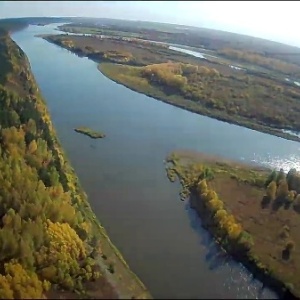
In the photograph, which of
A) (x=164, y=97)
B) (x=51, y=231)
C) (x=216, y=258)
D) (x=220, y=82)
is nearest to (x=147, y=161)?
(x=216, y=258)

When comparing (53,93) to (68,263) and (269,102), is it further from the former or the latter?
(68,263)

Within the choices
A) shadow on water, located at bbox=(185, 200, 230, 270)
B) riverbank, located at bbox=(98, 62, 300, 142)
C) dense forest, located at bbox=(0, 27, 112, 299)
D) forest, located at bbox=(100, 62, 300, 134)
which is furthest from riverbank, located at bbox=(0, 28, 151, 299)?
forest, located at bbox=(100, 62, 300, 134)

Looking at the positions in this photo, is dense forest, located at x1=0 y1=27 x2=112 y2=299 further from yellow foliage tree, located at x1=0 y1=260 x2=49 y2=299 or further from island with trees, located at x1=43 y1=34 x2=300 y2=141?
island with trees, located at x1=43 y1=34 x2=300 y2=141

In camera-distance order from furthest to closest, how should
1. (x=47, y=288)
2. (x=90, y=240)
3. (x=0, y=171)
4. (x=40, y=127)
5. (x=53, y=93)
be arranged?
1. (x=53, y=93)
2. (x=40, y=127)
3. (x=0, y=171)
4. (x=90, y=240)
5. (x=47, y=288)

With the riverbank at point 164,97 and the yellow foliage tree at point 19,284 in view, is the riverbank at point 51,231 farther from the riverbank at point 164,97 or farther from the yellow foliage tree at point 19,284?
the riverbank at point 164,97

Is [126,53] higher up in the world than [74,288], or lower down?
higher up

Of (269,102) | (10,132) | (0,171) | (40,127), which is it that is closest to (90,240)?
(0,171)

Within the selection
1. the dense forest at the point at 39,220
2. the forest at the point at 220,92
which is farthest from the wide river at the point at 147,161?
the forest at the point at 220,92

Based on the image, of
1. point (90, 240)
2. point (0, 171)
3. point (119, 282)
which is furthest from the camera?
point (0, 171)
